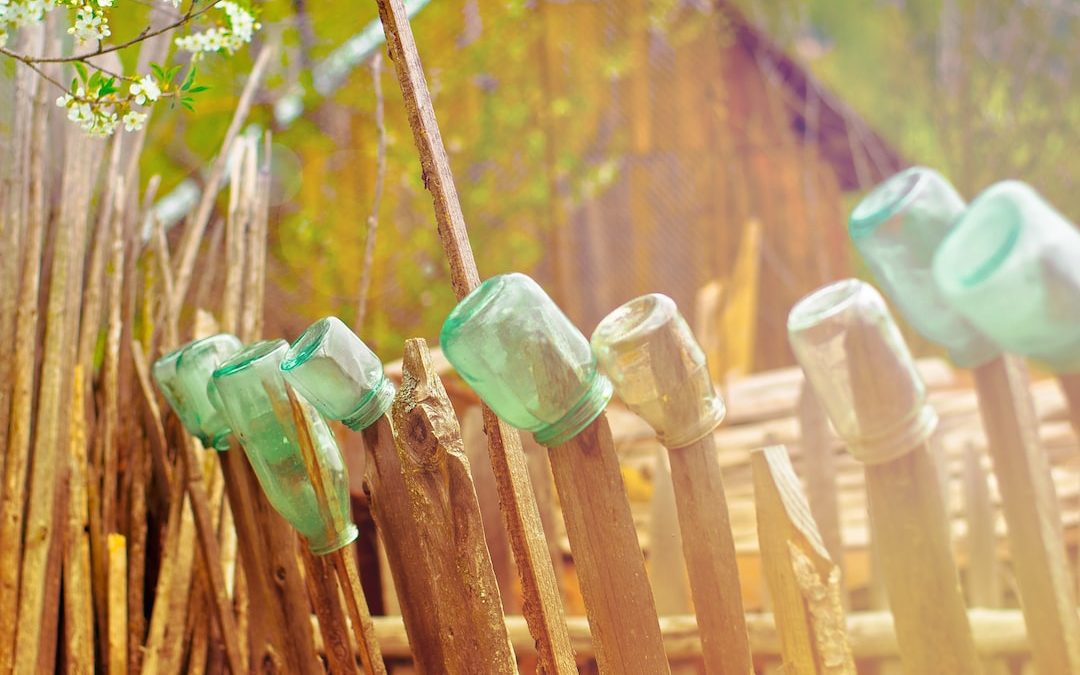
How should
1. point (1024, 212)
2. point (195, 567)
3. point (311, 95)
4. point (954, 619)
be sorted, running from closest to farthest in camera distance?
point (1024, 212) → point (954, 619) → point (195, 567) → point (311, 95)

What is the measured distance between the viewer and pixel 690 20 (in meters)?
6.00

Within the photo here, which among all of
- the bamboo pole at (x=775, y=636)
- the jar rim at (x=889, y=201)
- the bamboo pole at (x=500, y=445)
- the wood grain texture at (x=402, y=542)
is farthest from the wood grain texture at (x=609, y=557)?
the bamboo pole at (x=775, y=636)

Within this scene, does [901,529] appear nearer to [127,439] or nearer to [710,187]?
[127,439]

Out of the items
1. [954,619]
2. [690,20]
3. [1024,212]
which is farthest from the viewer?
[690,20]

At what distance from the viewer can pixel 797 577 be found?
0.80 m

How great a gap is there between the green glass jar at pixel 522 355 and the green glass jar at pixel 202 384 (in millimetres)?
412

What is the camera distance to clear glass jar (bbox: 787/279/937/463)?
688 mm

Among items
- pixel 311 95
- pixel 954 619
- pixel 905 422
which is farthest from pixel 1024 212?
pixel 311 95

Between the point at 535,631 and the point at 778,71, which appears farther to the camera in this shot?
the point at 778,71

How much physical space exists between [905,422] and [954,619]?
15 cm

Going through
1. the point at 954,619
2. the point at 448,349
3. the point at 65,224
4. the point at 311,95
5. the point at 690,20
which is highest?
the point at 690,20

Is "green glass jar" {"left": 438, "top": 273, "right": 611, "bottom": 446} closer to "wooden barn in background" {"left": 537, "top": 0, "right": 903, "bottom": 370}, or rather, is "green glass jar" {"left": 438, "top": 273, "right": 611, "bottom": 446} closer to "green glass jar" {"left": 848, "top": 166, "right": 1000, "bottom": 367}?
"green glass jar" {"left": 848, "top": 166, "right": 1000, "bottom": 367}

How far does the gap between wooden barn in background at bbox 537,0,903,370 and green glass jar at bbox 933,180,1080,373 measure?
4841 mm

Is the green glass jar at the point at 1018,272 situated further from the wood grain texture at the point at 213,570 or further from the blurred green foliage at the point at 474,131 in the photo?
the blurred green foliage at the point at 474,131
